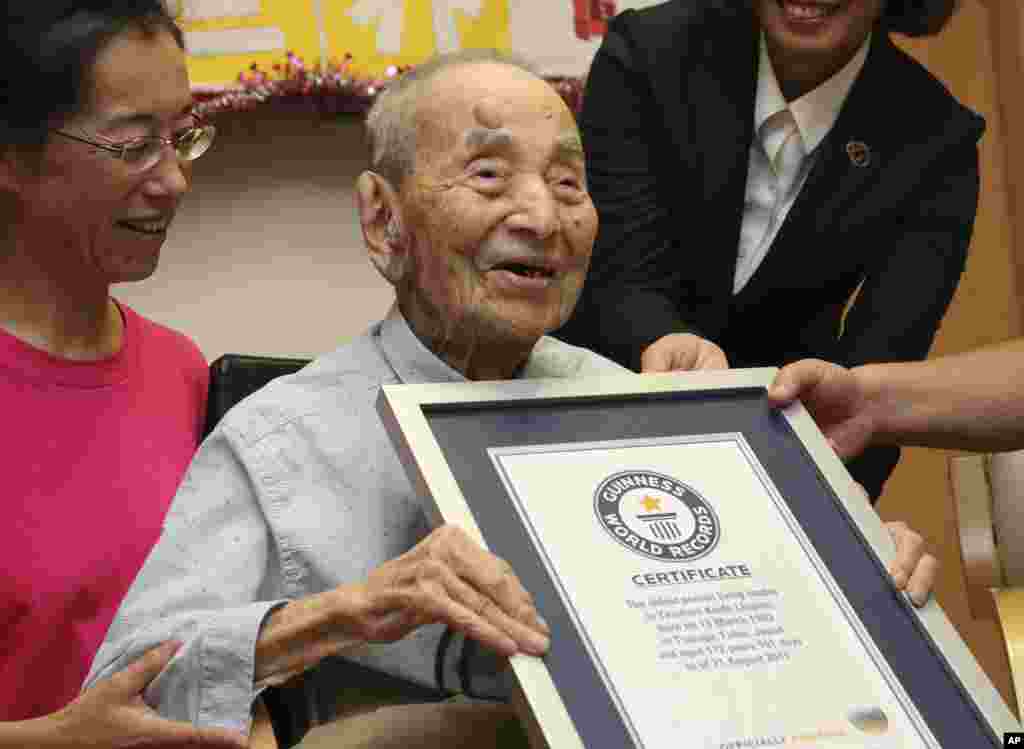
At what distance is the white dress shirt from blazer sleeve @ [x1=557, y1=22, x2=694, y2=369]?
0.11 metres

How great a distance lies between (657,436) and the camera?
154cm

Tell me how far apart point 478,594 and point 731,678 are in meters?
0.23

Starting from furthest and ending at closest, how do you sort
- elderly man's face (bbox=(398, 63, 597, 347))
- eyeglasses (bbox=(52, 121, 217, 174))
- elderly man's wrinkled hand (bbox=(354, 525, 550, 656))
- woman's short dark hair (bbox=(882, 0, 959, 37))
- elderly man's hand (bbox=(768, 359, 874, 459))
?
woman's short dark hair (bbox=(882, 0, 959, 37))
eyeglasses (bbox=(52, 121, 217, 174))
elderly man's hand (bbox=(768, 359, 874, 459))
elderly man's face (bbox=(398, 63, 597, 347))
elderly man's wrinkled hand (bbox=(354, 525, 550, 656))

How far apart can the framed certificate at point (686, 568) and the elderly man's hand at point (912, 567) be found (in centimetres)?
1

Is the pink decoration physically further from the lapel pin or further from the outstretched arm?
the outstretched arm

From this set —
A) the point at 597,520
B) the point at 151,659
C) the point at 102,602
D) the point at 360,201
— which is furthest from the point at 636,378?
the point at 102,602

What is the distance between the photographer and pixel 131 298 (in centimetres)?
276

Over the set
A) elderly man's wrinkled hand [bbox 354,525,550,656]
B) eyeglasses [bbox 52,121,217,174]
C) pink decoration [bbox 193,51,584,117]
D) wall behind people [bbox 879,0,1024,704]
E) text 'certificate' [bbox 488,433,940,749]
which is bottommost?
wall behind people [bbox 879,0,1024,704]

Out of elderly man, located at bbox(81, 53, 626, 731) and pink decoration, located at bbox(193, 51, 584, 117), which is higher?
elderly man, located at bbox(81, 53, 626, 731)

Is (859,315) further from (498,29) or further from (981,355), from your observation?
(498,29)

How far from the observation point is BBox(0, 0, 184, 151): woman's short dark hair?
1.79 meters

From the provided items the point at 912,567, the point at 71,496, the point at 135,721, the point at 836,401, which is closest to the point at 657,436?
the point at 912,567

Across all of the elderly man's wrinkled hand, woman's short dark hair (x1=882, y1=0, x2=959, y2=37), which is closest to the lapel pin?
woman's short dark hair (x1=882, y1=0, x2=959, y2=37)

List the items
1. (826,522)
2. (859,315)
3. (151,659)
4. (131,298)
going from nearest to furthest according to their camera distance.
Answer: (151,659) → (826,522) → (859,315) → (131,298)
